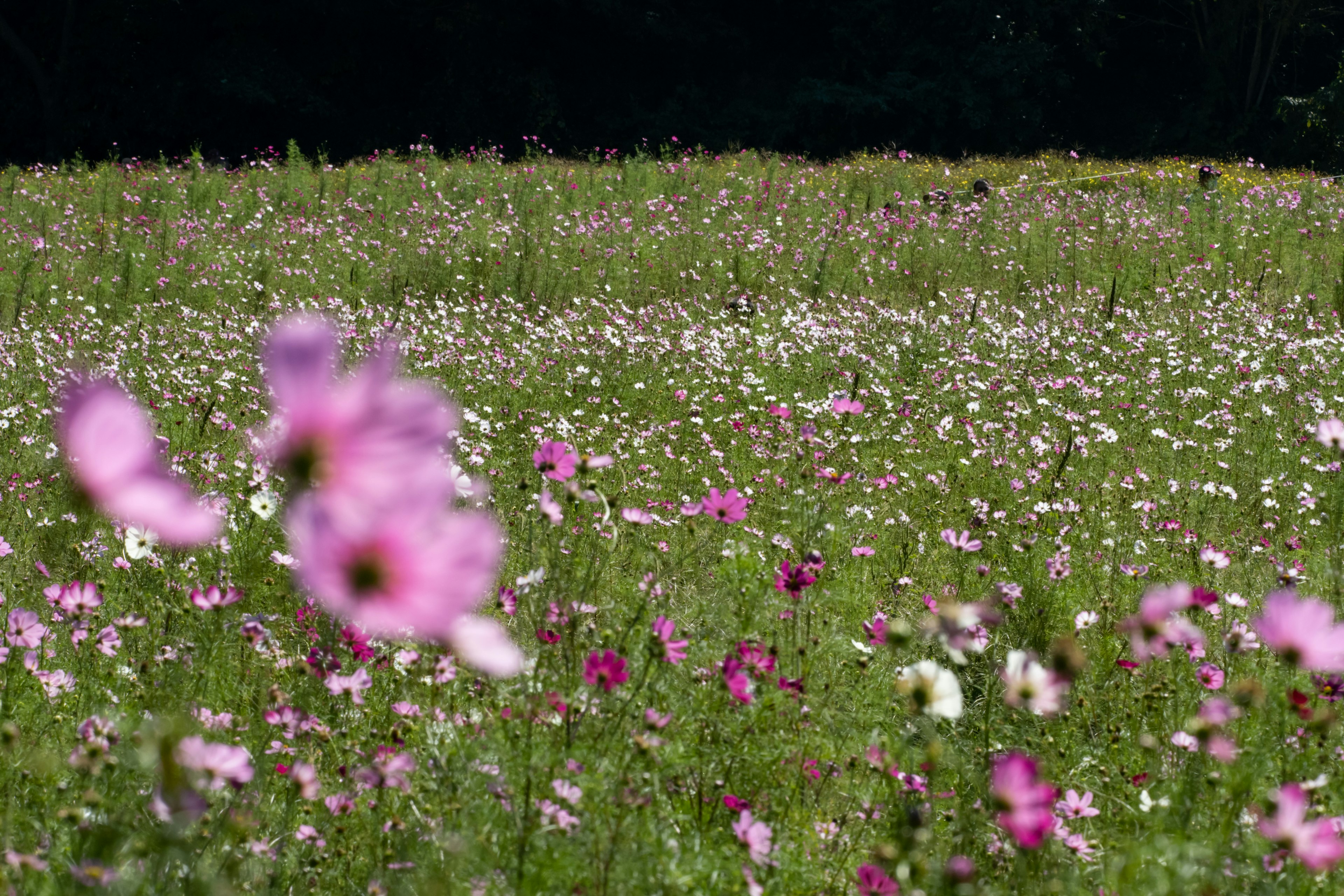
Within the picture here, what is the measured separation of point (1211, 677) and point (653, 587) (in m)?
0.88

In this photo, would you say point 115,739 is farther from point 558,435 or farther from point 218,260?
point 218,260

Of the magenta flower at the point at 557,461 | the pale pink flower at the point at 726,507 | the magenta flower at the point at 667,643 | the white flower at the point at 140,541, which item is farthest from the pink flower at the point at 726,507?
the white flower at the point at 140,541

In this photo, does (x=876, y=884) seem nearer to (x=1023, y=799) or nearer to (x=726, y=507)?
(x=1023, y=799)

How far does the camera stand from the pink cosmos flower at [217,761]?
1.03 m

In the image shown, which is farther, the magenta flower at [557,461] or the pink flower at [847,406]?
the pink flower at [847,406]

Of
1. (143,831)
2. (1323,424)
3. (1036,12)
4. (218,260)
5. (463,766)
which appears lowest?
(143,831)

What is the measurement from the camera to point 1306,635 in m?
0.90

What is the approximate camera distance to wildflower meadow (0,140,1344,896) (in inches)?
36.3

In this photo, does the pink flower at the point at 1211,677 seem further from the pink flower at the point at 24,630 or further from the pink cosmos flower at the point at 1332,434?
the pink flower at the point at 24,630

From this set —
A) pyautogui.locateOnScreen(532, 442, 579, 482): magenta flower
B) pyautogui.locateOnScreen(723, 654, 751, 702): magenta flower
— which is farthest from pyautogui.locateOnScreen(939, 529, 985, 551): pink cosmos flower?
pyautogui.locateOnScreen(532, 442, 579, 482): magenta flower

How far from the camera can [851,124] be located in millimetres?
18594

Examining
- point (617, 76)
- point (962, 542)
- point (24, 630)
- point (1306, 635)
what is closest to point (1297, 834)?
point (1306, 635)

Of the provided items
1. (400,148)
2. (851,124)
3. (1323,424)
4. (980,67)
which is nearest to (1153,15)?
(980,67)

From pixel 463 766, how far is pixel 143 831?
371 millimetres
